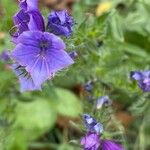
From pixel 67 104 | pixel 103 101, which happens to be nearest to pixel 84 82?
pixel 103 101

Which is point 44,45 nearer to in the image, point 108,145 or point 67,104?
point 108,145

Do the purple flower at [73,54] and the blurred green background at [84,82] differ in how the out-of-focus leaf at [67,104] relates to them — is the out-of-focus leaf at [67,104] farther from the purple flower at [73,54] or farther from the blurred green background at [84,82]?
the purple flower at [73,54]

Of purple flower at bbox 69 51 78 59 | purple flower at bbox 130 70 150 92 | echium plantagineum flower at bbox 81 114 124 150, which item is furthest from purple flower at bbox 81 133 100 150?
purple flower at bbox 130 70 150 92

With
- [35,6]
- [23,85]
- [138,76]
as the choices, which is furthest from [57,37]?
[138,76]

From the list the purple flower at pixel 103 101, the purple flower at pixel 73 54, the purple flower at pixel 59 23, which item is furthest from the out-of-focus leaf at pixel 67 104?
the purple flower at pixel 59 23

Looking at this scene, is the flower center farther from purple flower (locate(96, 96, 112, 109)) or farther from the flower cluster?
purple flower (locate(96, 96, 112, 109))

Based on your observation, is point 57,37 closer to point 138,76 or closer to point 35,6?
point 35,6
